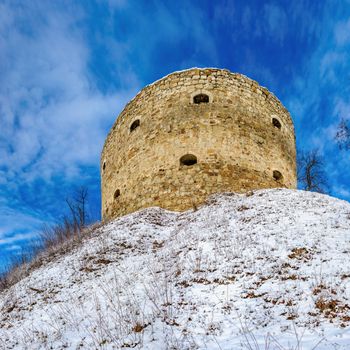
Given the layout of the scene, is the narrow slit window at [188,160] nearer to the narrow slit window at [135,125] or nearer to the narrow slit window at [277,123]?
the narrow slit window at [135,125]

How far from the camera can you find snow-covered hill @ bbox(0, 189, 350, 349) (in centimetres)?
346

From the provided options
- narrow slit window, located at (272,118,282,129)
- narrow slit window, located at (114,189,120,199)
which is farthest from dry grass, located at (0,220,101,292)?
narrow slit window, located at (272,118,282,129)

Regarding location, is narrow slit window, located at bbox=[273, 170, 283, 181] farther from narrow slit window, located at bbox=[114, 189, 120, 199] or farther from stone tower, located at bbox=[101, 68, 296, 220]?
narrow slit window, located at bbox=[114, 189, 120, 199]

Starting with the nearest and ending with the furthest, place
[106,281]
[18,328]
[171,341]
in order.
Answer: [171,341], [18,328], [106,281]

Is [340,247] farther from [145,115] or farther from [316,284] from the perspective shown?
[145,115]

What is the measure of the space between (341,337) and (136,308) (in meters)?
2.32

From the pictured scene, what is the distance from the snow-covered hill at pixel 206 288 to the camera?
3.46m

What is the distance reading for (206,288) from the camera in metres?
4.51

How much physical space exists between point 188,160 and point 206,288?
22.1 feet

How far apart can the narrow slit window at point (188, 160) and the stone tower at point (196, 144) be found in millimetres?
31

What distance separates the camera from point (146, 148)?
11453 millimetres

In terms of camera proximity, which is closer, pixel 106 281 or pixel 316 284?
pixel 316 284

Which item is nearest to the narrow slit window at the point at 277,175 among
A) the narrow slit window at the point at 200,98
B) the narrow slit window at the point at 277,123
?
the narrow slit window at the point at 277,123

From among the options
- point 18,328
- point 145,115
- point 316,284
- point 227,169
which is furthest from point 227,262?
point 145,115
